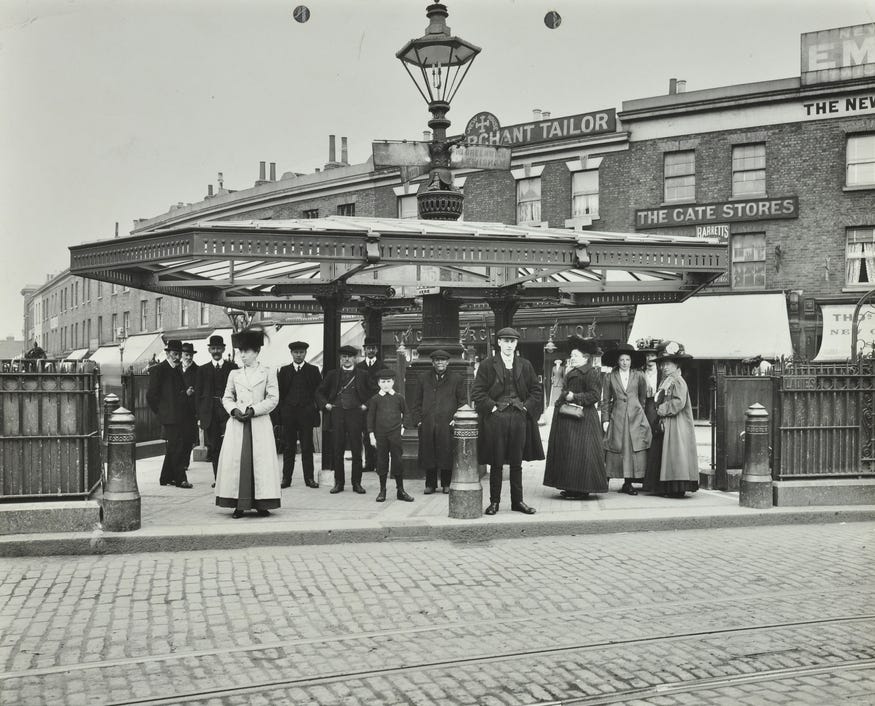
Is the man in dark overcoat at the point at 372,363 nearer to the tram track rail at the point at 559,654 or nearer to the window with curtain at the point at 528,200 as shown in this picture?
the tram track rail at the point at 559,654

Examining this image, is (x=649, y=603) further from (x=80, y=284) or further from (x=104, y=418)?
(x=80, y=284)

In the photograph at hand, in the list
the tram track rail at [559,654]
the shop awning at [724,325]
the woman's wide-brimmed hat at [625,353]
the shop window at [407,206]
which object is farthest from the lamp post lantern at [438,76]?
the shop window at [407,206]

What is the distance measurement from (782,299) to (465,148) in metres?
17.3

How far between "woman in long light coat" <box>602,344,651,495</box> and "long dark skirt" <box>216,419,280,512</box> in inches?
172

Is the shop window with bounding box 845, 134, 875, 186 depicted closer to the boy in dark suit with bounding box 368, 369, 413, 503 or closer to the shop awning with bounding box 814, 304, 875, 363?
the shop awning with bounding box 814, 304, 875, 363

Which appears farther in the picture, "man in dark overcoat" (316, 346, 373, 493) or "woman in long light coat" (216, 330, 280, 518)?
"man in dark overcoat" (316, 346, 373, 493)

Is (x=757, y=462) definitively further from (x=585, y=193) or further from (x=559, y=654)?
(x=585, y=193)

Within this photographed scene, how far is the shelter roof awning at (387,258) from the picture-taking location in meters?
8.77

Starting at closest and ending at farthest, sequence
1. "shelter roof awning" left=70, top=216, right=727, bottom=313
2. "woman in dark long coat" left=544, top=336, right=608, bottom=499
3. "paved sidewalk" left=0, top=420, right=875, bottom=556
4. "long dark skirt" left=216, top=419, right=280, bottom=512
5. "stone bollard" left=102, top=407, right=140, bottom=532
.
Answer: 1. "paved sidewalk" left=0, top=420, right=875, bottom=556
2. "stone bollard" left=102, top=407, right=140, bottom=532
3. "long dark skirt" left=216, top=419, right=280, bottom=512
4. "shelter roof awning" left=70, top=216, right=727, bottom=313
5. "woman in dark long coat" left=544, top=336, right=608, bottom=499

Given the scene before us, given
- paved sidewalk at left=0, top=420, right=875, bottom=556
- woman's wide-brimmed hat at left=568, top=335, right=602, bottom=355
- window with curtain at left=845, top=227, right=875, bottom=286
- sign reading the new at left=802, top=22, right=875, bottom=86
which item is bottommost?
paved sidewalk at left=0, top=420, right=875, bottom=556

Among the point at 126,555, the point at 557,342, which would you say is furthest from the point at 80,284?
the point at 126,555

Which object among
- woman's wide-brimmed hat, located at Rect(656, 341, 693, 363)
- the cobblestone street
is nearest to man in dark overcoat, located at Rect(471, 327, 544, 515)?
the cobblestone street

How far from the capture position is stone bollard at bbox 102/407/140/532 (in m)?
7.78

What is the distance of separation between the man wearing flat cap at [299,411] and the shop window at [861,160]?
1905 cm
